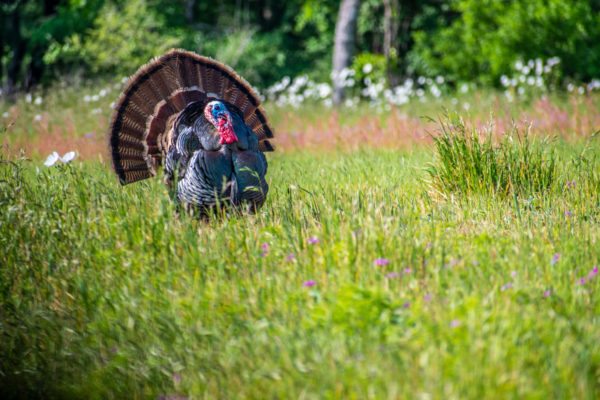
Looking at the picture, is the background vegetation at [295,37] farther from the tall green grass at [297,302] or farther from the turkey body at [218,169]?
the tall green grass at [297,302]

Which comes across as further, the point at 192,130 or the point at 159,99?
the point at 159,99

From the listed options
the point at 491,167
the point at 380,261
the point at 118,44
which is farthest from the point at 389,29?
the point at 380,261

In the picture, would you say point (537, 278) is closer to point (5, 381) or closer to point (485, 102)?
point (5, 381)

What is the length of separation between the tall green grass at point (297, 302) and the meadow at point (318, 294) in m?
0.01

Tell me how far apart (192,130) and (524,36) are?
12492mm

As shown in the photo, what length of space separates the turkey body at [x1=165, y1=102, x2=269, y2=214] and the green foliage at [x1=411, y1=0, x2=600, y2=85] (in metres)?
12.1

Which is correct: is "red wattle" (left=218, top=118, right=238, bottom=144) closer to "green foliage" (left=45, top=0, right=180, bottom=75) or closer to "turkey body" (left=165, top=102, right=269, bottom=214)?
"turkey body" (left=165, top=102, right=269, bottom=214)

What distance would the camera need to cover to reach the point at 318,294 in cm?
258

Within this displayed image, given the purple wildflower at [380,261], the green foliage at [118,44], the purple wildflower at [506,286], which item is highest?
the green foliage at [118,44]

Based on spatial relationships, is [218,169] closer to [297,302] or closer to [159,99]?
[159,99]

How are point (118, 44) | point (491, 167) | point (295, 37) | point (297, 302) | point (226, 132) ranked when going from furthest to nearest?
point (295, 37) < point (118, 44) < point (491, 167) < point (226, 132) < point (297, 302)

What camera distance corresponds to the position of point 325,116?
1019 centimetres

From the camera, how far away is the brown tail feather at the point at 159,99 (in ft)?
15.7

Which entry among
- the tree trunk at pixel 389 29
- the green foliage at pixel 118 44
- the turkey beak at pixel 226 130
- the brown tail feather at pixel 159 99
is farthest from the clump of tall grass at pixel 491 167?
the green foliage at pixel 118 44
